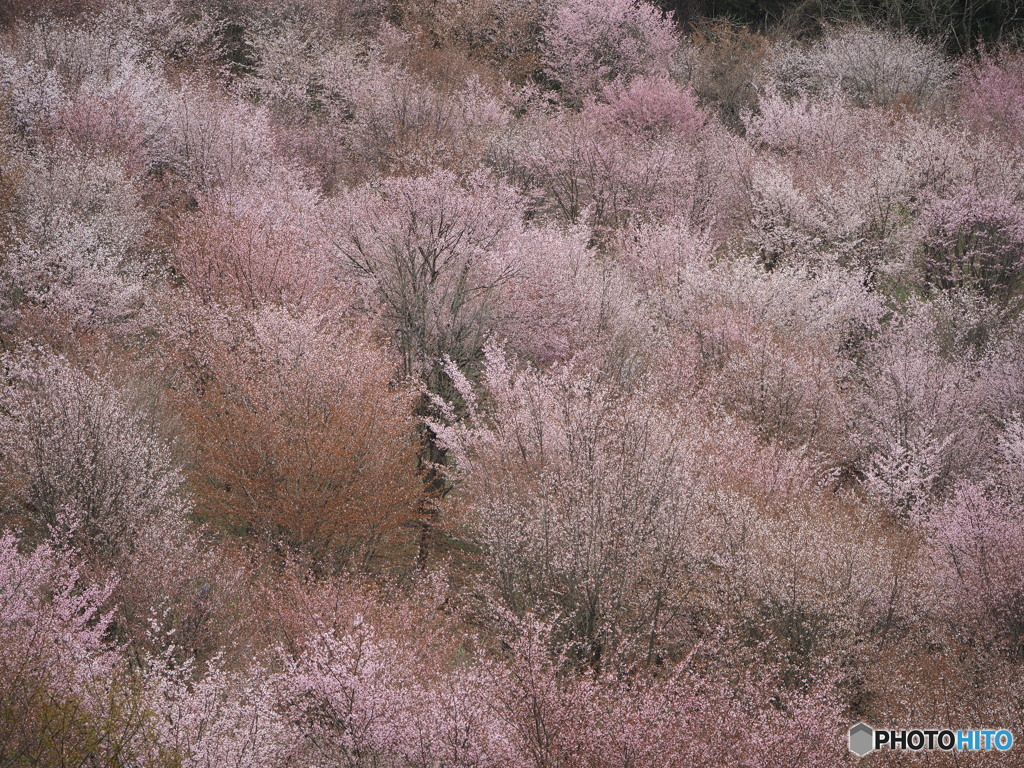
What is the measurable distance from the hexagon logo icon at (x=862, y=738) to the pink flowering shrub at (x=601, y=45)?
43.5m

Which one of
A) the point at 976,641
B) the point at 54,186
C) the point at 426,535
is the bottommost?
the point at 426,535

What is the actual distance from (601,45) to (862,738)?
46355 millimetres

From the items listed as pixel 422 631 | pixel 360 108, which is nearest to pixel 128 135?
pixel 360 108

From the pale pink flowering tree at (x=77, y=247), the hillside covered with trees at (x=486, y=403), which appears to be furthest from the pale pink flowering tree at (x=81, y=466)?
the pale pink flowering tree at (x=77, y=247)

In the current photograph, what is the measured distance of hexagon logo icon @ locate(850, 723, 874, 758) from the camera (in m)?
16.3

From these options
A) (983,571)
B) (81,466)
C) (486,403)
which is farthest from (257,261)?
(983,571)

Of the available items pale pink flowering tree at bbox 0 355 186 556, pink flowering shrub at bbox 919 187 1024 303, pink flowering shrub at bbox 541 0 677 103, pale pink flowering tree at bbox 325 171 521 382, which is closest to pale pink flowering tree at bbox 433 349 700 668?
pale pink flowering tree at bbox 325 171 521 382

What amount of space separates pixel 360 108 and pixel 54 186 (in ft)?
55.2

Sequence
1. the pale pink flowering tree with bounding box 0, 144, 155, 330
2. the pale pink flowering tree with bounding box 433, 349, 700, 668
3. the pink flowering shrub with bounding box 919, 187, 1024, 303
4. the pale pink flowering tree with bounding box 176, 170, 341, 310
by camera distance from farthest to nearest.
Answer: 1. the pink flowering shrub with bounding box 919, 187, 1024, 303
2. the pale pink flowering tree with bounding box 176, 170, 341, 310
3. the pale pink flowering tree with bounding box 0, 144, 155, 330
4. the pale pink flowering tree with bounding box 433, 349, 700, 668

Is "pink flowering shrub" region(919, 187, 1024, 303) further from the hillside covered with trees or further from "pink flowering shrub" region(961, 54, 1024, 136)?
→ "pink flowering shrub" region(961, 54, 1024, 136)

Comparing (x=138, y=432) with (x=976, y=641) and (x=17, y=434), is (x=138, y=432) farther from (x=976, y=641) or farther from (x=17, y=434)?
(x=976, y=641)

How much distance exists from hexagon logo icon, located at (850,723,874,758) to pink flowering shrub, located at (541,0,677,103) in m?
43.5

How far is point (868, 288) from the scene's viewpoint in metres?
37.6

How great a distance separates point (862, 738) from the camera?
16750 millimetres
